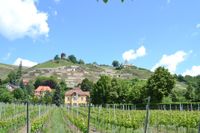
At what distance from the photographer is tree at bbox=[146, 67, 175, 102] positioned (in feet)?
248

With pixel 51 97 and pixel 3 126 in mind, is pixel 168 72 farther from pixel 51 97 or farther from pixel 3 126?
pixel 51 97

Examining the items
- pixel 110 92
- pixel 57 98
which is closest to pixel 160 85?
pixel 110 92

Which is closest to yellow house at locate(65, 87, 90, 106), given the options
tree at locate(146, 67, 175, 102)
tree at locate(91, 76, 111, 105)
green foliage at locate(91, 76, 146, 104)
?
tree at locate(91, 76, 111, 105)

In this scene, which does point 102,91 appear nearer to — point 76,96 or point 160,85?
point 160,85

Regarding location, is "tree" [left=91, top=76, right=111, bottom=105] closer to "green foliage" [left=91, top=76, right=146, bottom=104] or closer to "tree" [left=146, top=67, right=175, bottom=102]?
"green foliage" [left=91, top=76, right=146, bottom=104]

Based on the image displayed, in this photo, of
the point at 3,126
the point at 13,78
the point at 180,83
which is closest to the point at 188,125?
the point at 3,126

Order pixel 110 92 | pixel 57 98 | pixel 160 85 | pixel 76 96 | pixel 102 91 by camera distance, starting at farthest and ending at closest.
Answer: pixel 76 96 < pixel 57 98 < pixel 102 91 < pixel 110 92 < pixel 160 85

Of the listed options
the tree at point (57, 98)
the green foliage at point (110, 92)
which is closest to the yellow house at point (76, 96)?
the tree at point (57, 98)

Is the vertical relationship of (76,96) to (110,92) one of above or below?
below

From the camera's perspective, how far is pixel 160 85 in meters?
76.2

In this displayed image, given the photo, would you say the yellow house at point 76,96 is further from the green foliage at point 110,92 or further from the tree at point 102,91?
the green foliage at point 110,92

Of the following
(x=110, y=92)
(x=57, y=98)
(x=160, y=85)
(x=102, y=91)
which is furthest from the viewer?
(x=57, y=98)

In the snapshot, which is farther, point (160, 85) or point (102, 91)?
point (102, 91)

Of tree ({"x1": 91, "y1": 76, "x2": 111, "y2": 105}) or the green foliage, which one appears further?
tree ({"x1": 91, "y1": 76, "x2": 111, "y2": 105})
